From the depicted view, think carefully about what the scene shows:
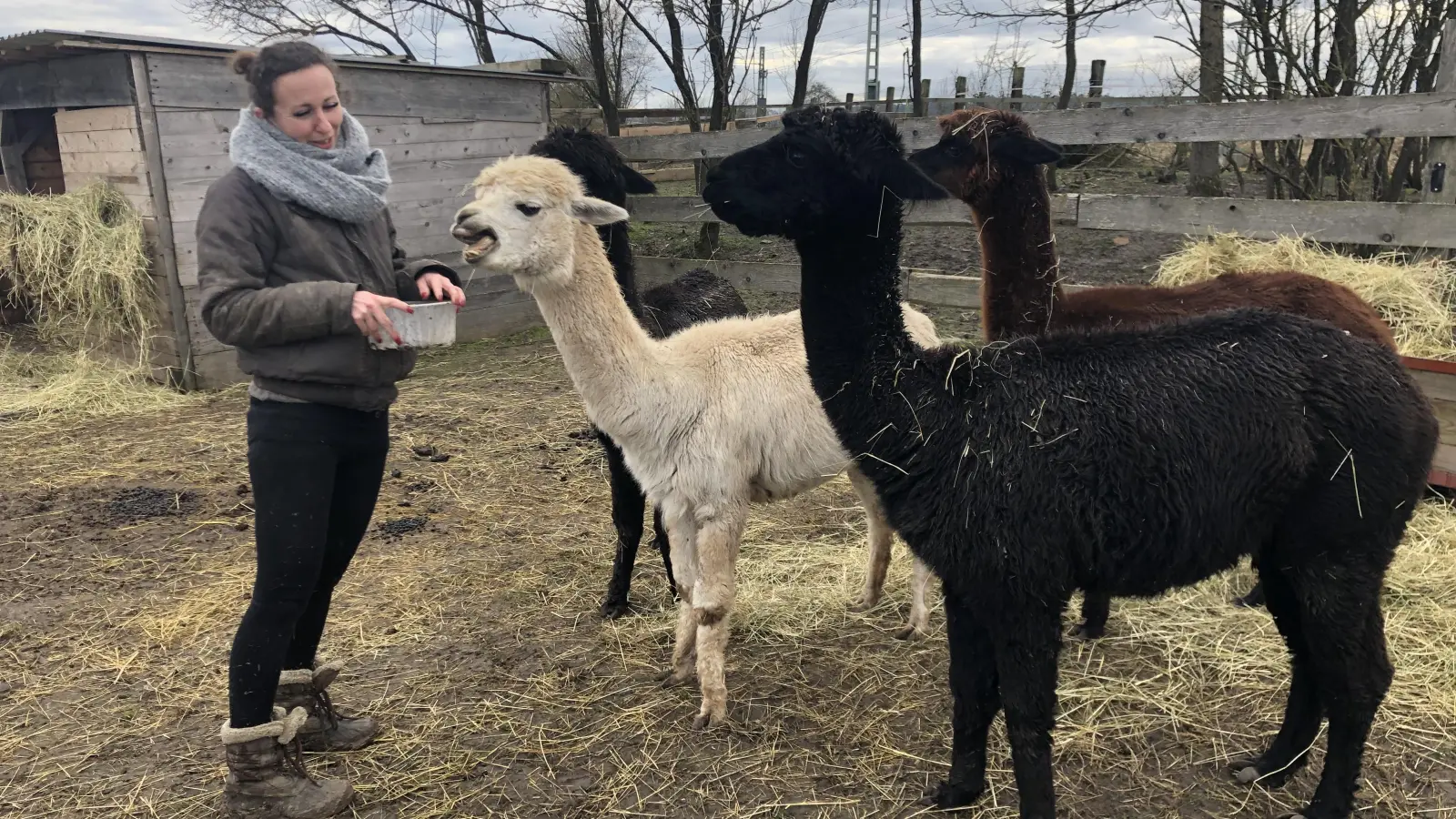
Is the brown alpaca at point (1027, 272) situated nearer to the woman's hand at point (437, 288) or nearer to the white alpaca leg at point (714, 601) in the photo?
the white alpaca leg at point (714, 601)

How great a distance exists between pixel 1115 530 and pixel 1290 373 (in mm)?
617

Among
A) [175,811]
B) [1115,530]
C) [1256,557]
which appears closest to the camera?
[1115,530]

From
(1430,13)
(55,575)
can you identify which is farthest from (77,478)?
(1430,13)

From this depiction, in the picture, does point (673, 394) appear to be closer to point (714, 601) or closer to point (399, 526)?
point (714, 601)

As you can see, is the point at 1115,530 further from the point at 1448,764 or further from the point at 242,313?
the point at 242,313

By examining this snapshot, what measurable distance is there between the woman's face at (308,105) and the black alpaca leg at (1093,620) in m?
3.14

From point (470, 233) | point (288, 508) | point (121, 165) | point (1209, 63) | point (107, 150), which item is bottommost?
point (288, 508)

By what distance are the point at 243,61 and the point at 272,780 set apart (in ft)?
6.77

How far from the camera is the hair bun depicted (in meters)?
2.33

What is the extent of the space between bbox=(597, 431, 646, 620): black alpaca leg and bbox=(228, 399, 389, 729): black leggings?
1289mm

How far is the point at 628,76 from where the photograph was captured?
18.4 metres

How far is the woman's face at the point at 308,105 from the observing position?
2230 millimetres

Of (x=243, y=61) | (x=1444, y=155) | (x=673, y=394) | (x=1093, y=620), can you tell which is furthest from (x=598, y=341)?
(x=1444, y=155)

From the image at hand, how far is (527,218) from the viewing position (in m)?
2.80
